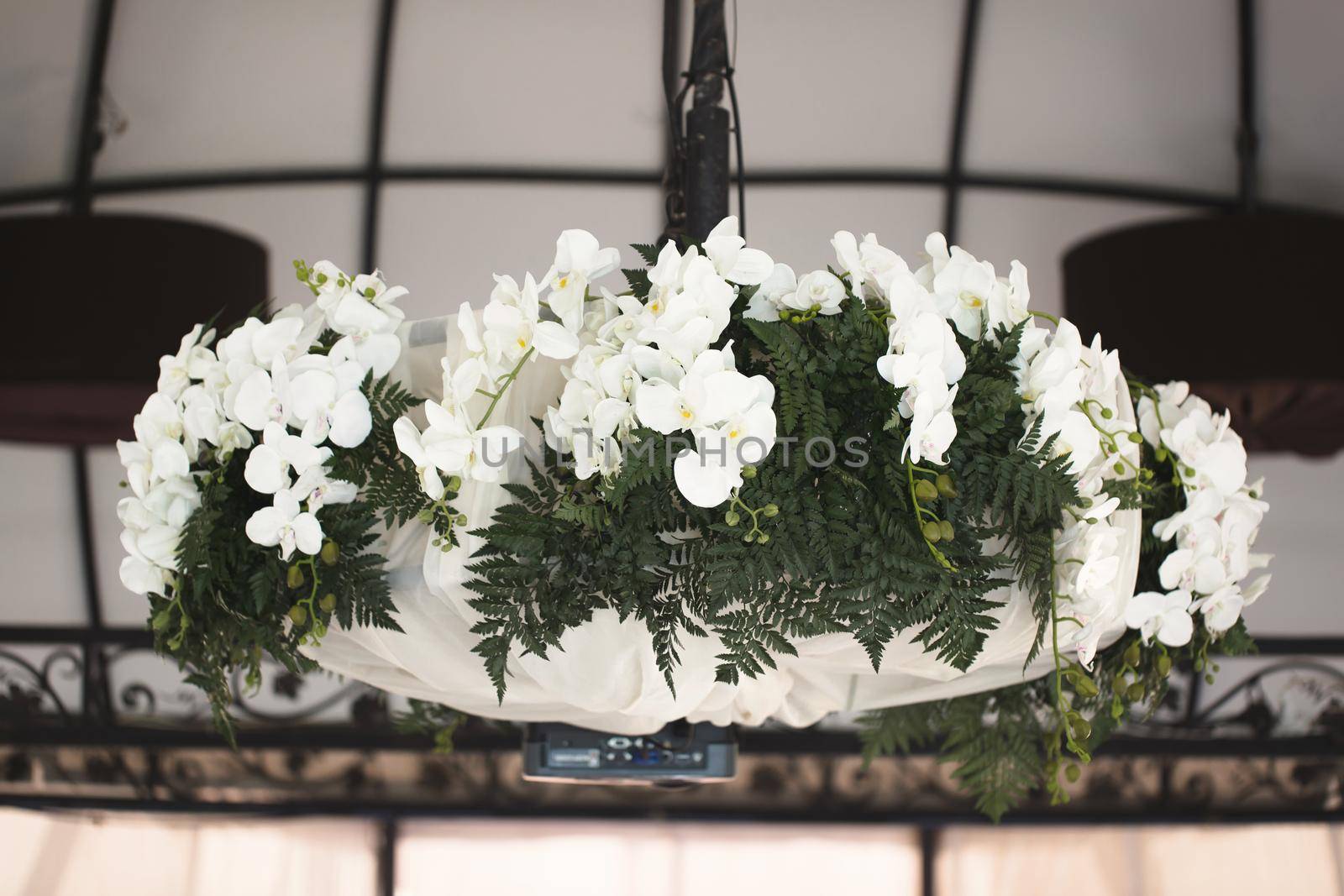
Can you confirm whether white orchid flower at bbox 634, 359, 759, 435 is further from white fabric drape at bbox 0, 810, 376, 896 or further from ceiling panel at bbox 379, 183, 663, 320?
white fabric drape at bbox 0, 810, 376, 896

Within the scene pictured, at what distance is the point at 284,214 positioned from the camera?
474cm

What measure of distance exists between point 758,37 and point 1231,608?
12.6ft

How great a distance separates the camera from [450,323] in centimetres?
116

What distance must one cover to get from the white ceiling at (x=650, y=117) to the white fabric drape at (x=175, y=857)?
0.89 metres

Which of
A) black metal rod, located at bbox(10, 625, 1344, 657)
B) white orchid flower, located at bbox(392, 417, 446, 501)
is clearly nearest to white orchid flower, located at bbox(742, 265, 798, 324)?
white orchid flower, located at bbox(392, 417, 446, 501)

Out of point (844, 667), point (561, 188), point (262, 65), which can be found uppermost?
point (262, 65)

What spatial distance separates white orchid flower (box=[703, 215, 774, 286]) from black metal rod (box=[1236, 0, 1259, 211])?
14.5 feet

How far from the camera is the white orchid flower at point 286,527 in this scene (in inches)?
42.6

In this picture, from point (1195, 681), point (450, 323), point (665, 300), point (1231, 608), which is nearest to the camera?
point (665, 300)

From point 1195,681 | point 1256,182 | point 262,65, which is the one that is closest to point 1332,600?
point 1195,681

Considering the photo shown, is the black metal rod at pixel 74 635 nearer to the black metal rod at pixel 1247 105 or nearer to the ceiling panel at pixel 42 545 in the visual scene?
the ceiling panel at pixel 42 545

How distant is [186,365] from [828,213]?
12.6 feet

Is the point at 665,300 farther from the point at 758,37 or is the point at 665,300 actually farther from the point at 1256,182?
the point at 1256,182

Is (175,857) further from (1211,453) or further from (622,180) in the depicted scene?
(1211,453)
